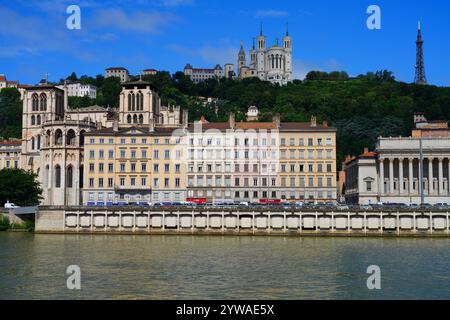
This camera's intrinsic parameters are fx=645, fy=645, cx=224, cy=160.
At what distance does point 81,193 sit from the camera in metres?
100

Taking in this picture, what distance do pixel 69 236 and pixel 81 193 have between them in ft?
93.9

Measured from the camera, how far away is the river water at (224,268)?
3503 cm

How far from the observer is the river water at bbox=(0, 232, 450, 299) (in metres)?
35.0

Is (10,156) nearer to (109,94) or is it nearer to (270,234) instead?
(109,94)

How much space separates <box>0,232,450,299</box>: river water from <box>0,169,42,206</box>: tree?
86.0ft

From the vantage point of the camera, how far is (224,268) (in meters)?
43.7

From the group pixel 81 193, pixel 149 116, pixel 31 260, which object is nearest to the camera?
pixel 31 260

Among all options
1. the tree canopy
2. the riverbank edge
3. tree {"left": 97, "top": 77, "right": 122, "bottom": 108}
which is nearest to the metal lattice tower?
the tree canopy

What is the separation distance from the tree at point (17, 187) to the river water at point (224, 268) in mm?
26214

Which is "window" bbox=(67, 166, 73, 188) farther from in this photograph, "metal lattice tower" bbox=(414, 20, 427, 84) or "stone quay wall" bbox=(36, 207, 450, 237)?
"metal lattice tower" bbox=(414, 20, 427, 84)

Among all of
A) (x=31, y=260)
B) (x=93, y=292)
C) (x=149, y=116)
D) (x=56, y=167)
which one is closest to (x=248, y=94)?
(x=149, y=116)

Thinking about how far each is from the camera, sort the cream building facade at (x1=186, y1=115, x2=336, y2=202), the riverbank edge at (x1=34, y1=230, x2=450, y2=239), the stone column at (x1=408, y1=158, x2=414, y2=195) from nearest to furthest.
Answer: the riverbank edge at (x1=34, y1=230, x2=450, y2=239) < the cream building facade at (x1=186, y1=115, x2=336, y2=202) < the stone column at (x1=408, y1=158, x2=414, y2=195)

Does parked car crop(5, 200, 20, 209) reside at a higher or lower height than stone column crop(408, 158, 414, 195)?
lower
